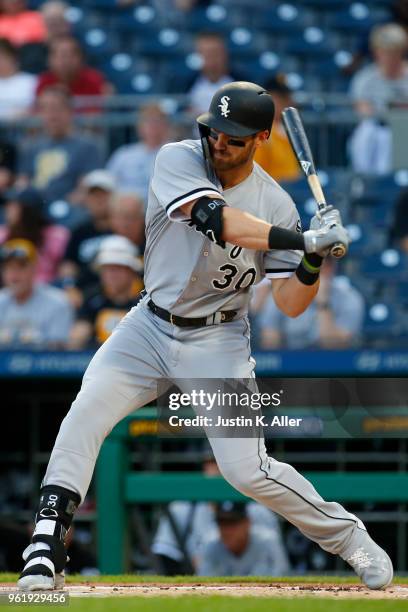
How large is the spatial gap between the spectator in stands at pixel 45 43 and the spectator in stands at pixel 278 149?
216cm

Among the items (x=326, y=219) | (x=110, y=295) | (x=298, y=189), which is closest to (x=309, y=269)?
(x=326, y=219)

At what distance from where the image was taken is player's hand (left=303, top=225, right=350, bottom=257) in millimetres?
4195

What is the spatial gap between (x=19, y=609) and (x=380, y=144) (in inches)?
239

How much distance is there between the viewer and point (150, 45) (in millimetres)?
11055

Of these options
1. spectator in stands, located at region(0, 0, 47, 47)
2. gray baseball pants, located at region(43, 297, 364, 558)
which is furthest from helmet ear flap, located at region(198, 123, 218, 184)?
spectator in stands, located at region(0, 0, 47, 47)

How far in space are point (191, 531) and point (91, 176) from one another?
9.08ft

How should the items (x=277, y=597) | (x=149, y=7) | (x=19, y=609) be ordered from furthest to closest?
(x=149, y=7) → (x=277, y=597) → (x=19, y=609)

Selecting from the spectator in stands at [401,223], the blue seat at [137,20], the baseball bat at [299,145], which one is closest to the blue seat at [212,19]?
the blue seat at [137,20]

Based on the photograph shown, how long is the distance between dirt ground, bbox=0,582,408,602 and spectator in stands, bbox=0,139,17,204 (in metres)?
5.10

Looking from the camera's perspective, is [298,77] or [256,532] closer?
[256,532]

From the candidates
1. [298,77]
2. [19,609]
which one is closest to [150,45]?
[298,77]

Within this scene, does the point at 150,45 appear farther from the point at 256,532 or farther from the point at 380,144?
the point at 256,532

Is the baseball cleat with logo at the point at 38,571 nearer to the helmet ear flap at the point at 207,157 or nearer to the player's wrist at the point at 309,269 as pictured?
the player's wrist at the point at 309,269

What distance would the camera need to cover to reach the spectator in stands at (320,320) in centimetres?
809
